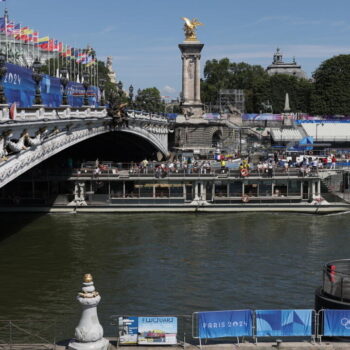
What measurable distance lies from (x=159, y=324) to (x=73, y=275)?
16949mm

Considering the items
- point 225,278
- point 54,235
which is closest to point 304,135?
point 54,235

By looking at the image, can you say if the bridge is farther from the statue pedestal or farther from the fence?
the statue pedestal

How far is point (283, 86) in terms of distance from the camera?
152000 mm

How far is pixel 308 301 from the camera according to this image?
2852 cm

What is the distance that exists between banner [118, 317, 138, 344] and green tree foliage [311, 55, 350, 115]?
400 ft

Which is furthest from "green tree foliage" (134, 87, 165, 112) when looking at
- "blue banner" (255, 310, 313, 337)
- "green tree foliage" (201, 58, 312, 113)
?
"blue banner" (255, 310, 313, 337)

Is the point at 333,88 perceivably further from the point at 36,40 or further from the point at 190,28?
the point at 36,40

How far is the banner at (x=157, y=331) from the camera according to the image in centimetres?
1712

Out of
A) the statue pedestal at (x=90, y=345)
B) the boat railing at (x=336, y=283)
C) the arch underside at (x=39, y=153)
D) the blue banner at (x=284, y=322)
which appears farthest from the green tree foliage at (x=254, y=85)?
the statue pedestal at (x=90, y=345)

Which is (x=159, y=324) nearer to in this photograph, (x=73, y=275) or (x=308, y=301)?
(x=308, y=301)

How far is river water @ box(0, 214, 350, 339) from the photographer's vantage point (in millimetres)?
28469

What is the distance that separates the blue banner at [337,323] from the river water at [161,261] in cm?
876

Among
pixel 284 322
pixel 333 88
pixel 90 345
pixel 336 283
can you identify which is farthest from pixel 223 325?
pixel 333 88

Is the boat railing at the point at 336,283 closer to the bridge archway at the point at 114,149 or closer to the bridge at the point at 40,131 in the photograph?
the bridge at the point at 40,131
